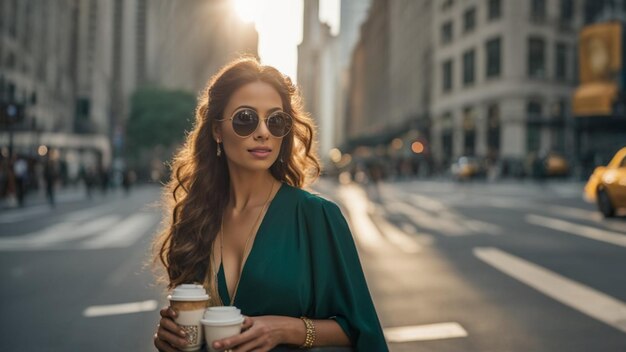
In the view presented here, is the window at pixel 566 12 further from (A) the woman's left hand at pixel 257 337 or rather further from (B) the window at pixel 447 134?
(A) the woman's left hand at pixel 257 337

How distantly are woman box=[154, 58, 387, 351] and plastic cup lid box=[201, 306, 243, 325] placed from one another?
66 millimetres

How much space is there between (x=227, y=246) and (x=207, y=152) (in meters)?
0.43

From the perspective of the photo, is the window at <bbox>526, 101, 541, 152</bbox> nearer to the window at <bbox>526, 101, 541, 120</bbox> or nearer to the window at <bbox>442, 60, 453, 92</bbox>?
the window at <bbox>526, 101, 541, 120</bbox>

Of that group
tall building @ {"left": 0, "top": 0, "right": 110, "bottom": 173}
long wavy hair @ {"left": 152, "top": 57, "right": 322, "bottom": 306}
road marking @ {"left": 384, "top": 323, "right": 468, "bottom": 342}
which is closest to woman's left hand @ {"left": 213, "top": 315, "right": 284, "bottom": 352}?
long wavy hair @ {"left": 152, "top": 57, "right": 322, "bottom": 306}

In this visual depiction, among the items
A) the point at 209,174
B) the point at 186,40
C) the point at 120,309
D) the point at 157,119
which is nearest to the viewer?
the point at 209,174

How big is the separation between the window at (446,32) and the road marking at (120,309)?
187 feet

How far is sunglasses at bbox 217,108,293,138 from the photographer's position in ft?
7.22

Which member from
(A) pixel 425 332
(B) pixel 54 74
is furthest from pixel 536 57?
(A) pixel 425 332

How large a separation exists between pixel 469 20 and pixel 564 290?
52.2 metres

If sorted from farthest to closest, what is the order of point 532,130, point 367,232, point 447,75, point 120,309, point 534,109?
1. point 447,75
2. point 534,109
3. point 532,130
4. point 367,232
5. point 120,309

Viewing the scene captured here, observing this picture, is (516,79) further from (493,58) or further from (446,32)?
(446,32)

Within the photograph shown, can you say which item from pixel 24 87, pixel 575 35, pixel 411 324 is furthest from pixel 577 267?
pixel 575 35

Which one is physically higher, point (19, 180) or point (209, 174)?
point (209, 174)

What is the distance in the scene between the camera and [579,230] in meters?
12.0
